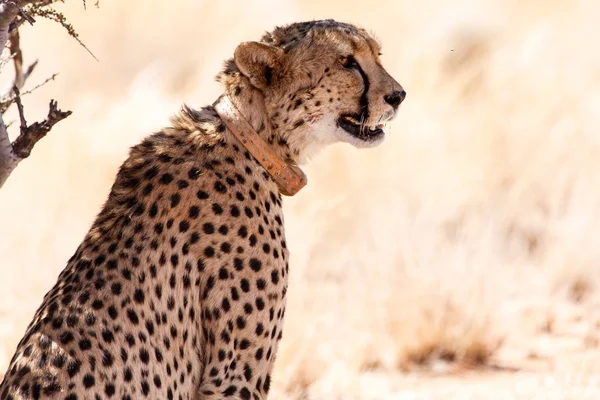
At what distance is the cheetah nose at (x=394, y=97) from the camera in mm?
3264

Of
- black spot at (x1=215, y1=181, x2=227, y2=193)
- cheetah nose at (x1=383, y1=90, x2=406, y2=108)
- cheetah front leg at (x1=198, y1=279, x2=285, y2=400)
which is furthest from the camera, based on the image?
cheetah nose at (x1=383, y1=90, x2=406, y2=108)

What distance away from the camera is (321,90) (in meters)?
3.29

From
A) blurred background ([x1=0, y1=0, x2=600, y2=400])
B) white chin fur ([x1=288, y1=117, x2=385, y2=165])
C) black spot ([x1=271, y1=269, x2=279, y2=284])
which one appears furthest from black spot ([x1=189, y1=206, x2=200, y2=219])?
blurred background ([x1=0, y1=0, x2=600, y2=400])

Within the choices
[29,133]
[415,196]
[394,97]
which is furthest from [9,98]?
[415,196]

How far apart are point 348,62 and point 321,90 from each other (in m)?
0.13

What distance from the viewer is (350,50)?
3334mm

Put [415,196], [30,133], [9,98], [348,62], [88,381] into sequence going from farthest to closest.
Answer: [415,196], [9,98], [348,62], [30,133], [88,381]

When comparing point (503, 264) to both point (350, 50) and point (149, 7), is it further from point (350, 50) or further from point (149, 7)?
point (149, 7)

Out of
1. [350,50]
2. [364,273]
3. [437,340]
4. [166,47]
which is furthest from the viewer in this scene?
[166,47]

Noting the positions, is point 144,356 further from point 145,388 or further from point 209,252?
point 209,252

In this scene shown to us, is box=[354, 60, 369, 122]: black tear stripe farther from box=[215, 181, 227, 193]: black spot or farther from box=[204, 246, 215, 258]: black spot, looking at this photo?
box=[204, 246, 215, 258]: black spot

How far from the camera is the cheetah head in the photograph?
129 inches

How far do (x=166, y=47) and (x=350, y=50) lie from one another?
6.60 m

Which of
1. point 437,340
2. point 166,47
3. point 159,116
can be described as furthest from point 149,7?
point 437,340
